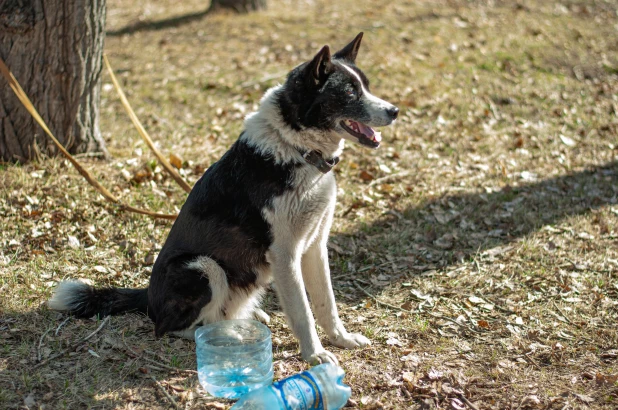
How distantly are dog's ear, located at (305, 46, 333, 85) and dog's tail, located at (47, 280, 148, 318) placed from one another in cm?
191

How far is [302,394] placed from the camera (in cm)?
321

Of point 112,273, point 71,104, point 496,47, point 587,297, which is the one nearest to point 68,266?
point 112,273

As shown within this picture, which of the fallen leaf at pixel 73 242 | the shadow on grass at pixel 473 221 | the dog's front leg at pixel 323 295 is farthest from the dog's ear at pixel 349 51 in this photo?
the fallen leaf at pixel 73 242

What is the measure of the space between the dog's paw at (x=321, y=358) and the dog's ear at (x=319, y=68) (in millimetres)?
1654

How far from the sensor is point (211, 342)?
3.87 m

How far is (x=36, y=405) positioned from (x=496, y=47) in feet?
29.8

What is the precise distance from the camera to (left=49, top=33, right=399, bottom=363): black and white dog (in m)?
3.70

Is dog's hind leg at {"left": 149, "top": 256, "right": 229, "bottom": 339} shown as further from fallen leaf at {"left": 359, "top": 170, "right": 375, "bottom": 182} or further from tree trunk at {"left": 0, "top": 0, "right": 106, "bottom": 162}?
fallen leaf at {"left": 359, "top": 170, "right": 375, "bottom": 182}

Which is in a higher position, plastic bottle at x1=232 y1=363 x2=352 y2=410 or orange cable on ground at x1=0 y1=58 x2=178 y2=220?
orange cable on ground at x1=0 y1=58 x2=178 y2=220

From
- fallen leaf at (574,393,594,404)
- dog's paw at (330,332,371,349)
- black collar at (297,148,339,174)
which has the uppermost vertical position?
black collar at (297,148,339,174)

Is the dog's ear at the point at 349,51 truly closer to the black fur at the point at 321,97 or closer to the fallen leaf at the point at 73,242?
the black fur at the point at 321,97

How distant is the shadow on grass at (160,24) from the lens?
34.4ft

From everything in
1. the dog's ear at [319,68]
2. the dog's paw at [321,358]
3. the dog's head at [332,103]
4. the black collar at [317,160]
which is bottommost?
the dog's paw at [321,358]

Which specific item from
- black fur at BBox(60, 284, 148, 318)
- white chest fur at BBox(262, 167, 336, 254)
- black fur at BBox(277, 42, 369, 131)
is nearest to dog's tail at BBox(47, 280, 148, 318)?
black fur at BBox(60, 284, 148, 318)
